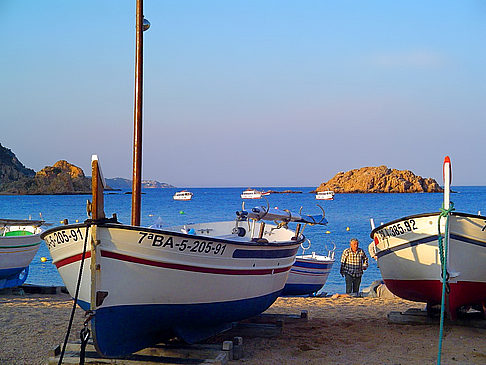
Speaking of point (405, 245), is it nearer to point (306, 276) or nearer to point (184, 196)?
point (306, 276)

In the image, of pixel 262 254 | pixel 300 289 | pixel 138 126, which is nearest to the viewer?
pixel 262 254

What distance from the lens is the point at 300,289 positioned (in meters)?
15.3

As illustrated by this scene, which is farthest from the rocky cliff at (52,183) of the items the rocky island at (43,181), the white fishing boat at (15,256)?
the white fishing boat at (15,256)

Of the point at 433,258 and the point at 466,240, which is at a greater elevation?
the point at 466,240

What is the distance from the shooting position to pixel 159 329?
20.5ft

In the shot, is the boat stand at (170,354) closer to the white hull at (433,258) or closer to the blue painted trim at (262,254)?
the blue painted trim at (262,254)

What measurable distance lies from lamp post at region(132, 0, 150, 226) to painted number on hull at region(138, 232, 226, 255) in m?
1.51

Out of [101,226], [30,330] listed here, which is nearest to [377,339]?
[101,226]

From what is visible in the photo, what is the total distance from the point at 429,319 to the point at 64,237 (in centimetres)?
575

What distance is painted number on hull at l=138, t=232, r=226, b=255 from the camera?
5.68m

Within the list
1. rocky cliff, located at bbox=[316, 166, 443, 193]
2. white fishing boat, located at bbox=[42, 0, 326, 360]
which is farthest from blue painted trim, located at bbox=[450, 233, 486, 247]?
rocky cliff, located at bbox=[316, 166, 443, 193]

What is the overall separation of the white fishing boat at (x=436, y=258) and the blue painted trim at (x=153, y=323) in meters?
2.55

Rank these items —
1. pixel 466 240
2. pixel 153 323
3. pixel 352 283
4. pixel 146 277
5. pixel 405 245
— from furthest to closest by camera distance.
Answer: pixel 352 283 → pixel 405 245 → pixel 466 240 → pixel 153 323 → pixel 146 277

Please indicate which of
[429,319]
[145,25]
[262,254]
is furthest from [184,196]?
[262,254]
